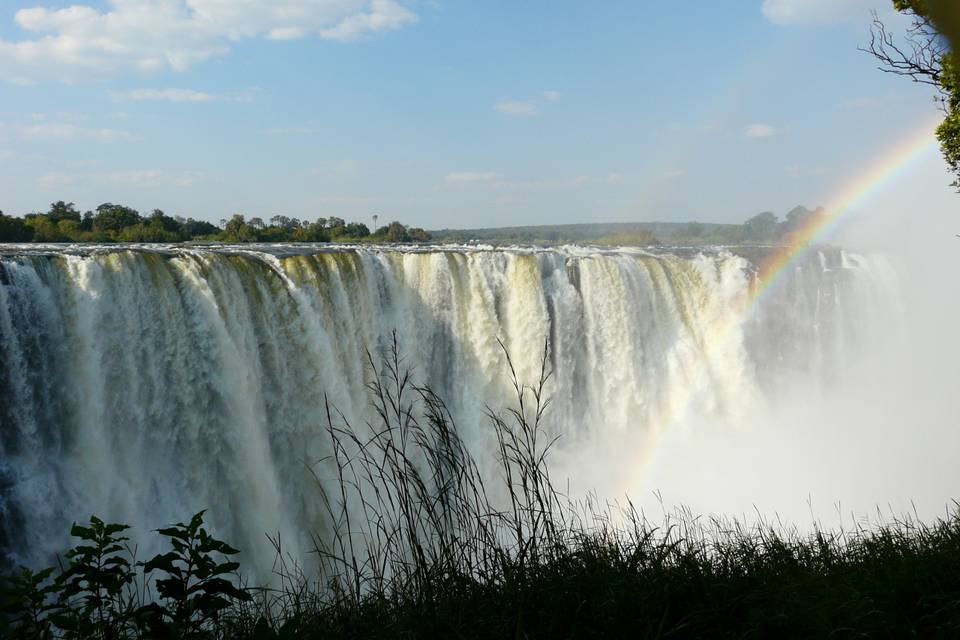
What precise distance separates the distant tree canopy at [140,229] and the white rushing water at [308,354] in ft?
47.4

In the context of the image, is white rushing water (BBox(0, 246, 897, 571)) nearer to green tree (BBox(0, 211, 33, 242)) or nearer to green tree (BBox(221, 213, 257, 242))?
green tree (BBox(0, 211, 33, 242))

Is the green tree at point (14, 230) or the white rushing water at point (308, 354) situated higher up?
the green tree at point (14, 230)

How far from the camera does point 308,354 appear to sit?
12.2m

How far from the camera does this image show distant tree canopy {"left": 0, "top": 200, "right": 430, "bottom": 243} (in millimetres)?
24594

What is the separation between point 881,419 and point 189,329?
1515 centimetres

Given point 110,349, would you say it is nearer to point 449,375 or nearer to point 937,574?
point 449,375

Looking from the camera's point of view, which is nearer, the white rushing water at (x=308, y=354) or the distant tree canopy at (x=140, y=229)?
the white rushing water at (x=308, y=354)

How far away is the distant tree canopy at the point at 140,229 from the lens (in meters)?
24.6

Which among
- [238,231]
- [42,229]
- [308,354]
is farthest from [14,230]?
[308,354]

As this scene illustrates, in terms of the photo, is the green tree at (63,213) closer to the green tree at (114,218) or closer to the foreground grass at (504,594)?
the green tree at (114,218)

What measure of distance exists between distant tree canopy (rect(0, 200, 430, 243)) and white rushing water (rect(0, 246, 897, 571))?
569 inches

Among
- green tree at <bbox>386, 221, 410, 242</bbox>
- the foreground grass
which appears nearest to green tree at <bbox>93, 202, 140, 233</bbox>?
green tree at <bbox>386, 221, 410, 242</bbox>

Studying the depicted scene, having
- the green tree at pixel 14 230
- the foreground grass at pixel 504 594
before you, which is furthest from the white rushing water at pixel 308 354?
the green tree at pixel 14 230

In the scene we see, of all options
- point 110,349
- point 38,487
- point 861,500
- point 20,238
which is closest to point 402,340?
point 110,349
